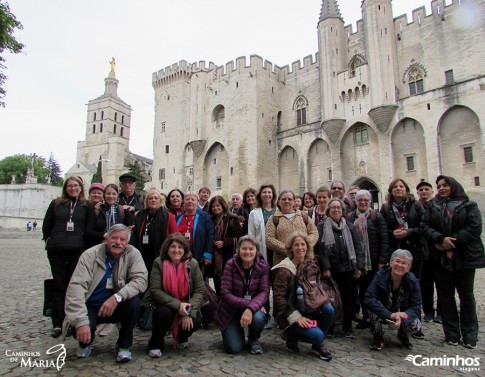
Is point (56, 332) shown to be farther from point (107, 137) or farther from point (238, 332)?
point (107, 137)

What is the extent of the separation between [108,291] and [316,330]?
2.42 meters

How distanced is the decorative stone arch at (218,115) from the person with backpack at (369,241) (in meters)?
29.0

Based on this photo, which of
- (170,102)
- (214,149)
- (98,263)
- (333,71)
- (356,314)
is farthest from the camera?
(170,102)

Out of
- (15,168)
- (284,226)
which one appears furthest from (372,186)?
(15,168)

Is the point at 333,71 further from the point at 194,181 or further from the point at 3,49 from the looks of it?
the point at 3,49

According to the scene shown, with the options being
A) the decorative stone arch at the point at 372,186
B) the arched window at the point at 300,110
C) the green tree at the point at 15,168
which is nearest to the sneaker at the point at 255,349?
the decorative stone arch at the point at 372,186

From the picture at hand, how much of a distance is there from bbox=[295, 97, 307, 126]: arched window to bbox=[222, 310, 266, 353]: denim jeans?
28.2m

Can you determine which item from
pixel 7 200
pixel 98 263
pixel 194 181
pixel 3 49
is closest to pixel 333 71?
pixel 194 181

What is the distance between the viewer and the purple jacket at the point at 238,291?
4.07 m

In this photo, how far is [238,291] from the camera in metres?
4.20

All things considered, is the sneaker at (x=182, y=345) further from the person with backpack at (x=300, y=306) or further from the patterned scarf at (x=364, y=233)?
the patterned scarf at (x=364, y=233)

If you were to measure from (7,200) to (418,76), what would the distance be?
5766cm

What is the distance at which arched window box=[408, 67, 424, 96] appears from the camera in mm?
24141

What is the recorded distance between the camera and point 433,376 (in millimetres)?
3441
